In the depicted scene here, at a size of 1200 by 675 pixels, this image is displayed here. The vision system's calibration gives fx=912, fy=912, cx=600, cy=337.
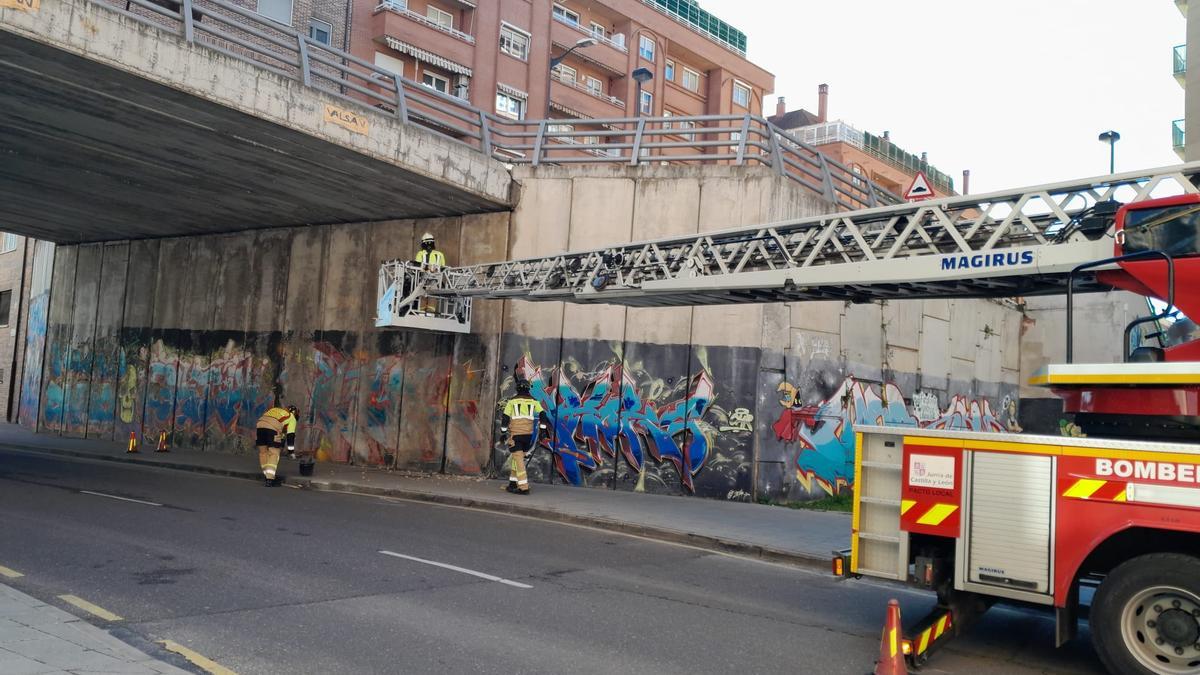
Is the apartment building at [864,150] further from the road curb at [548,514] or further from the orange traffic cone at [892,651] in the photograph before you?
the orange traffic cone at [892,651]

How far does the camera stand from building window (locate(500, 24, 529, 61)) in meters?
37.0

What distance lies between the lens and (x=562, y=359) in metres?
17.9

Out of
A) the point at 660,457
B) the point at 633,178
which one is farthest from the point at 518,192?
the point at 660,457

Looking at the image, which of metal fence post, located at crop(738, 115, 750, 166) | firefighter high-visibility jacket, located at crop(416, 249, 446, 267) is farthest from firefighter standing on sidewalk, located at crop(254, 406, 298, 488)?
metal fence post, located at crop(738, 115, 750, 166)

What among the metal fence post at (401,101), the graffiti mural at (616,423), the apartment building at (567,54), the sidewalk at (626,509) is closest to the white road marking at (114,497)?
the sidewalk at (626,509)

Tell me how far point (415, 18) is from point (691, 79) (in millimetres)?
18566

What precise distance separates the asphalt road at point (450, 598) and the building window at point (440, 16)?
26675mm

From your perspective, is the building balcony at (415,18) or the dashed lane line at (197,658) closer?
the dashed lane line at (197,658)

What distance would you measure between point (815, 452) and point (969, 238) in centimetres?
866

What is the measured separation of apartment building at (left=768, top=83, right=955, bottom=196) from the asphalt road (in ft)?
133

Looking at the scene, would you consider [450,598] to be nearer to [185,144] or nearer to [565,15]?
[185,144]

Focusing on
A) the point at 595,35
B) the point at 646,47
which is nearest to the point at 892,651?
the point at 595,35

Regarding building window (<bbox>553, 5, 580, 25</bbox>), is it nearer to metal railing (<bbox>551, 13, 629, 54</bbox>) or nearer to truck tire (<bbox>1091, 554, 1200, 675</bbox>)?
metal railing (<bbox>551, 13, 629, 54</bbox>)

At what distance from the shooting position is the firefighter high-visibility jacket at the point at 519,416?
1514 cm
